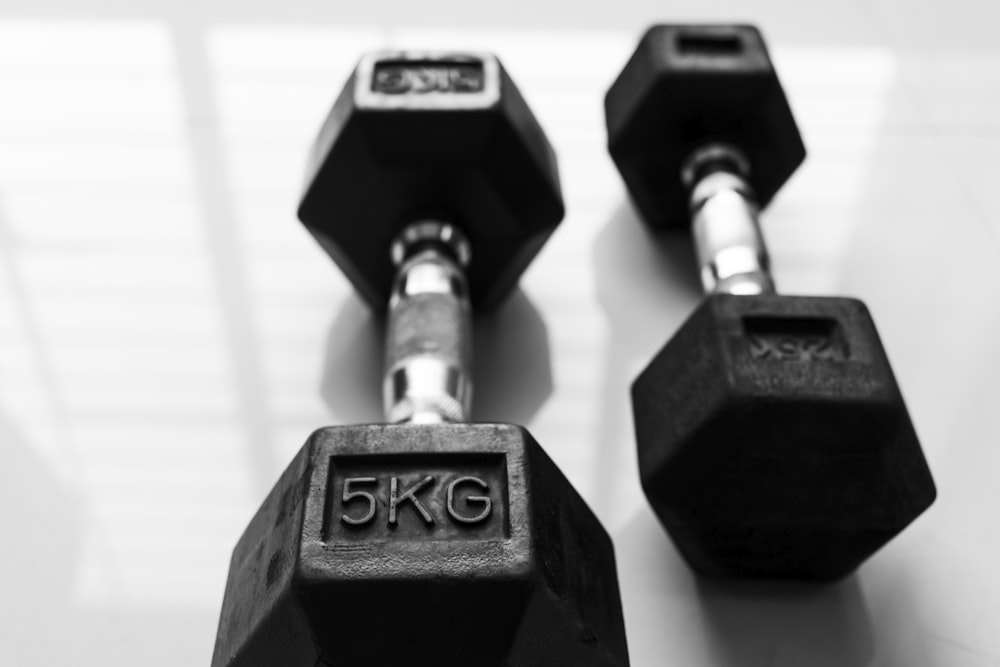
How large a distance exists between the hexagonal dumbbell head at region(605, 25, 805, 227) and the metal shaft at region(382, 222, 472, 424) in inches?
10.5

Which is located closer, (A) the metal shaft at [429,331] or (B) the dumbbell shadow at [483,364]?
(A) the metal shaft at [429,331]

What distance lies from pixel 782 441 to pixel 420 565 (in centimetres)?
33

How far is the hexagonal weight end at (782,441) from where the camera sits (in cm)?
88

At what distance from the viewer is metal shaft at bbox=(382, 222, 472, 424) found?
975mm

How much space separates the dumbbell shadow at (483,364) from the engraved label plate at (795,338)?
0.97 ft

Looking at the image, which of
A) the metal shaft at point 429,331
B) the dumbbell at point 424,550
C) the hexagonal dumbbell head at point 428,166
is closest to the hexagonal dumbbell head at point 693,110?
the hexagonal dumbbell head at point 428,166

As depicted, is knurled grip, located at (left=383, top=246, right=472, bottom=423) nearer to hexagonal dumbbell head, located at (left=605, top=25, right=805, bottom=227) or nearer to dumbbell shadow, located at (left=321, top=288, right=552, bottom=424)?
dumbbell shadow, located at (left=321, top=288, right=552, bottom=424)

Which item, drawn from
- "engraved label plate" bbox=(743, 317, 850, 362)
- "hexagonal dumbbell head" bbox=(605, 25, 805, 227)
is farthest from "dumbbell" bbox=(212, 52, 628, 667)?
"hexagonal dumbbell head" bbox=(605, 25, 805, 227)

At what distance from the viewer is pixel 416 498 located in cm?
77

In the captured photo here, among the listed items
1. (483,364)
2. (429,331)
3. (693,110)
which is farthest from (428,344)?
(693,110)

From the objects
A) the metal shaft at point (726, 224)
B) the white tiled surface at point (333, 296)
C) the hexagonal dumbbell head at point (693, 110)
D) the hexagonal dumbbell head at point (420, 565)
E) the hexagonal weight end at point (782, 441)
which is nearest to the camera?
the hexagonal dumbbell head at point (420, 565)

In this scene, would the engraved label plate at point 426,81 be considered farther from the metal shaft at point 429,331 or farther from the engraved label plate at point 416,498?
the engraved label plate at point 416,498

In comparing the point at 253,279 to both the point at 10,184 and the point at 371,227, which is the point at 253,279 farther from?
the point at 10,184

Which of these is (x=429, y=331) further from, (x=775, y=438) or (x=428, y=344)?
(x=775, y=438)
